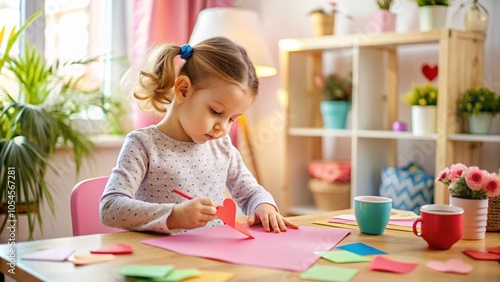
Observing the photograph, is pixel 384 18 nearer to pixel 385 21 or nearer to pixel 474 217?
pixel 385 21

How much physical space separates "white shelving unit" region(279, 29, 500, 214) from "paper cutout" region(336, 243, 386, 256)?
1474 millimetres

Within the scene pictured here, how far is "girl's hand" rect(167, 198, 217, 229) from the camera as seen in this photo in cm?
117

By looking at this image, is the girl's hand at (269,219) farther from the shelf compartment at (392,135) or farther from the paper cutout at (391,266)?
the shelf compartment at (392,135)

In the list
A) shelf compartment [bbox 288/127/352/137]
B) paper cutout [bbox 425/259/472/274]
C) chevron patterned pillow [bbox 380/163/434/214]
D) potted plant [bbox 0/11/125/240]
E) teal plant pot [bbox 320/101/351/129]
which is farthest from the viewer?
teal plant pot [bbox 320/101/351/129]

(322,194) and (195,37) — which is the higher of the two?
(195,37)

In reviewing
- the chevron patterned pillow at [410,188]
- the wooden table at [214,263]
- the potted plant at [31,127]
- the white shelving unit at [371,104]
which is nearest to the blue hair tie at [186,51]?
the wooden table at [214,263]

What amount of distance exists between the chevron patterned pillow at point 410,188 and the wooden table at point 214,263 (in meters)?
Result: 1.47

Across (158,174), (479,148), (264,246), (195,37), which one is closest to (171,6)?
(195,37)

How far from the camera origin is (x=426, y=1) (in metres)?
2.67

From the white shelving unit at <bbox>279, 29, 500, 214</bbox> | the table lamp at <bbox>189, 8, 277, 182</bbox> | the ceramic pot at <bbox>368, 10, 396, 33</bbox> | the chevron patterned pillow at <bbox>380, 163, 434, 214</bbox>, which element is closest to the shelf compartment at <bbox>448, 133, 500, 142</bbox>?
the white shelving unit at <bbox>279, 29, 500, 214</bbox>

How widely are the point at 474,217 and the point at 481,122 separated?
4.49 ft

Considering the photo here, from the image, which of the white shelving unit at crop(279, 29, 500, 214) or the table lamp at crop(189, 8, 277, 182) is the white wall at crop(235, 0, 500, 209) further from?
the table lamp at crop(189, 8, 277, 182)

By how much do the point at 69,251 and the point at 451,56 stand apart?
1.93 m

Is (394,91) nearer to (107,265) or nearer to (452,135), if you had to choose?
(452,135)
